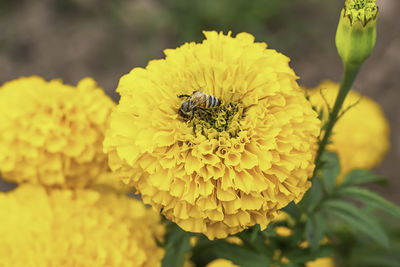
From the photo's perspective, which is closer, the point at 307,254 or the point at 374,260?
the point at 307,254

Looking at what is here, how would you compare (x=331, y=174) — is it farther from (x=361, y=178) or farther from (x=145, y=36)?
(x=145, y=36)

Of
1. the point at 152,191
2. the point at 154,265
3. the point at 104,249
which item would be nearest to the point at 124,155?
the point at 152,191

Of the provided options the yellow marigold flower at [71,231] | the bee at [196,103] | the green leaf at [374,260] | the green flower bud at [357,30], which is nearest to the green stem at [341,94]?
the green flower bud at [357,30]

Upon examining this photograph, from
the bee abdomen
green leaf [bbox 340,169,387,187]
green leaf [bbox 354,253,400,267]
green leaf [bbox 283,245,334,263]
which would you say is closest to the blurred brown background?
green leaf [bbox 354,253,400,267]

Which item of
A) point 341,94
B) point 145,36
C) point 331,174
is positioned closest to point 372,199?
point 331,174

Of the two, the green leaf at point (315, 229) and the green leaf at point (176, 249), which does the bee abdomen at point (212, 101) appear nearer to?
the green leaf at point (176, 249)
